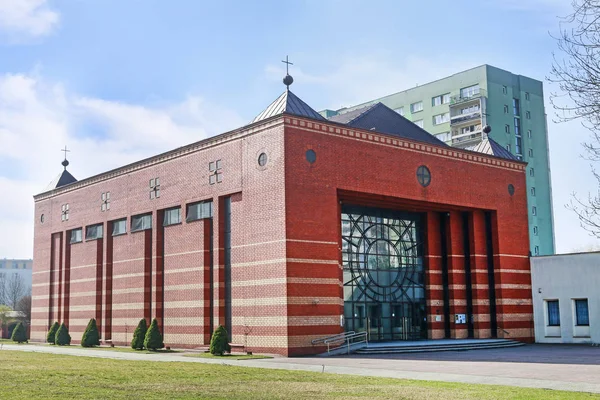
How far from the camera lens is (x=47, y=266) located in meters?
50.4

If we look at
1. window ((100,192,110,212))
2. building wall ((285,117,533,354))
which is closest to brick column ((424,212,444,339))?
building wall ((285,117,533,354))

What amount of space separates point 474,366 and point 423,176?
586 inches

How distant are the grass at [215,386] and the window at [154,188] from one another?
16584 mm

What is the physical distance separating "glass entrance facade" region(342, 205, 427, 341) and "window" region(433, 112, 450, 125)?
127 ft

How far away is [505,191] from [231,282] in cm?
1764

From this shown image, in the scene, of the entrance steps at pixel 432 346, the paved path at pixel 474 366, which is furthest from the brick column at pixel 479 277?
the paved path at pixel 474 366

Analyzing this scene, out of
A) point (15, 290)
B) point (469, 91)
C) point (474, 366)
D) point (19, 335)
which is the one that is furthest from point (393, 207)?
point (15, 290)

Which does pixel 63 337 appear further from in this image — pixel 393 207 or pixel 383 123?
pixel 383 123

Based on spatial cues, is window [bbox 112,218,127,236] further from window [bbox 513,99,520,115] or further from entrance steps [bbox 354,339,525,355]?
window [bbox 513,99,520,115]

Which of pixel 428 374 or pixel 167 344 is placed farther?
pixel 167 344

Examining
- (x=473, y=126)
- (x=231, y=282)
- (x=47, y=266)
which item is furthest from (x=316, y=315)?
Result: (x=473, y=126)

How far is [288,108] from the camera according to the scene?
34.1m

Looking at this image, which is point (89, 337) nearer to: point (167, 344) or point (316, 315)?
point (167, 344)

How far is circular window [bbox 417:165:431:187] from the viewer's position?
37.9m
